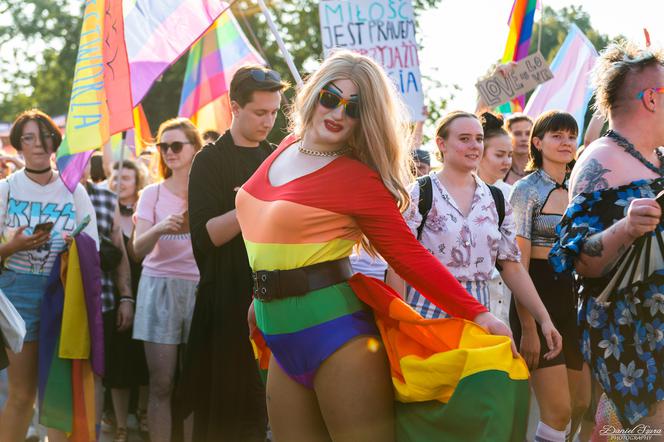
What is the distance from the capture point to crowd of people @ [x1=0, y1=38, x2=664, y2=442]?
12.5 feet

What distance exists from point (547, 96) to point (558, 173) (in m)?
4.61

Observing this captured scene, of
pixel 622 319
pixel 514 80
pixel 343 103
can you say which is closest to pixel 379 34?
pixel 514 80

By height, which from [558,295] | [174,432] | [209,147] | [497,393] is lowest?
[174,432]

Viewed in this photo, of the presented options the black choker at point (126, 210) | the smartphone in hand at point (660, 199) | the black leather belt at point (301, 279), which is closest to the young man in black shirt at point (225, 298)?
the black leather belt at point (301, 279)

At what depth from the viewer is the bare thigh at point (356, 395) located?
3.70 metres

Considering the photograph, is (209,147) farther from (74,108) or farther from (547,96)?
(547,96)

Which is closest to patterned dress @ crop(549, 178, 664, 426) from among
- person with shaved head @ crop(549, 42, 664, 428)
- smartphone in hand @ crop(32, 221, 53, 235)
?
person with shaved head @ crop(549, 42, 664, 428)

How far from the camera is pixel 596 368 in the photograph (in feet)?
15.0

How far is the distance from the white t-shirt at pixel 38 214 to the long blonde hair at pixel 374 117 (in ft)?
10.6

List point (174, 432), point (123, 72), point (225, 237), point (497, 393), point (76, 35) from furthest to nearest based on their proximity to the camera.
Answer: point (76, 35), point (123, 72), point (174, 432), point (225, 237), point (497, 393)

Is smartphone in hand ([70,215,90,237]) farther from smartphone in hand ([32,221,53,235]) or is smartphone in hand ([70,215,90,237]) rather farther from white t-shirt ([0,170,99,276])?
smartphone in hand ([32,221,53,235])

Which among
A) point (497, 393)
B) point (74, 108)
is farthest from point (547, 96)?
point (497, 393)

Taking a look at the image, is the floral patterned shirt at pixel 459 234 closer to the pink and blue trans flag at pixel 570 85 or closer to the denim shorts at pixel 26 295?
the denim shorts at pixel 26 295

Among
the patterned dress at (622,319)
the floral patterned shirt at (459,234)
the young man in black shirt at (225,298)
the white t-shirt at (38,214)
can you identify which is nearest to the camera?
the patterned dress at (622,319)
